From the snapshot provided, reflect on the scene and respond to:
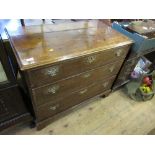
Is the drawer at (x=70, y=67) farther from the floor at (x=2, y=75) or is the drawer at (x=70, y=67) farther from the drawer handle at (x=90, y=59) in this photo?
the floor at (x=2, y=75)

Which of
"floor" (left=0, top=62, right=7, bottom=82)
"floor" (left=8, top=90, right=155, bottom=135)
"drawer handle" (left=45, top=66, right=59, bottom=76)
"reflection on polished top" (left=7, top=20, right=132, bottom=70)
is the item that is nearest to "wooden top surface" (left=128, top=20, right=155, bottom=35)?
"reflection on polished top" (left=7, top=20, right=132, bottom=70)

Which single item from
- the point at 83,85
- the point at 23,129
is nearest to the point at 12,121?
the point at 23,129

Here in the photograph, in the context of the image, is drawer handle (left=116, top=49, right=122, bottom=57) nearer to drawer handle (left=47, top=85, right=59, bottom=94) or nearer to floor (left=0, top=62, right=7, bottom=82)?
drawer handle (left=47, top=85, right=59, bottom=94)

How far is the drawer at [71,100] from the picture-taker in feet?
4.15

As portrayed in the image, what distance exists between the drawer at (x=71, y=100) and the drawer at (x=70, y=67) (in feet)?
0.96

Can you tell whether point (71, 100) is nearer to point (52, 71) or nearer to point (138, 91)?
point (52, 71)

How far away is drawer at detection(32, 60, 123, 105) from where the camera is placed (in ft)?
3.58

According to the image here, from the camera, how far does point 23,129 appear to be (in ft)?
4.64

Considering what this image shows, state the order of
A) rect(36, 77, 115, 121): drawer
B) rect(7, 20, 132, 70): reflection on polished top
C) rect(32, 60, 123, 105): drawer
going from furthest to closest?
A: rect(36, 77, 115, 121): drawer, rect(32, 60, 123, 105): drawer, rect(7, 20, 132, 70): reflection on polished top

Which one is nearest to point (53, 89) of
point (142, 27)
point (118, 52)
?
point (118, 52)

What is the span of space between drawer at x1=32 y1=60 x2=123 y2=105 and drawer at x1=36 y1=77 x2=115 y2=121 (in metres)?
0.07
